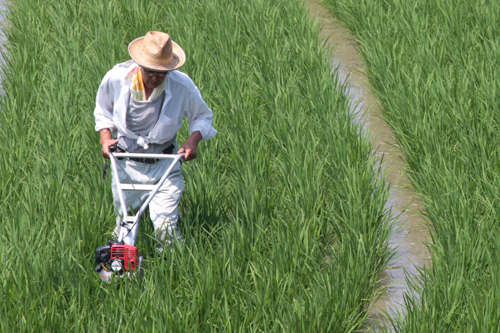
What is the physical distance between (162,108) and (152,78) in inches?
5.8

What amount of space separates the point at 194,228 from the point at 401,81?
2024mm

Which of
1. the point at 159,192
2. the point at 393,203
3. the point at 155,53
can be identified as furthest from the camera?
the point at 393,203

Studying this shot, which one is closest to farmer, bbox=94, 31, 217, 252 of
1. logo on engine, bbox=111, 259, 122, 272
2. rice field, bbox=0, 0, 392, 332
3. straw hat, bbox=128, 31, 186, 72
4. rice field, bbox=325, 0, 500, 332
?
straw hat, bbox=128, 31, 186, 72

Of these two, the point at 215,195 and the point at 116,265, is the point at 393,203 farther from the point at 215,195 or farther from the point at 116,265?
the point at 116,265

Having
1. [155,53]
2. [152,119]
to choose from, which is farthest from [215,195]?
[155,53]

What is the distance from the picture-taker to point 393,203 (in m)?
3.80

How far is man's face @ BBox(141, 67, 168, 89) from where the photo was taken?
2797 mm

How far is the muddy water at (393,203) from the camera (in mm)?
3048

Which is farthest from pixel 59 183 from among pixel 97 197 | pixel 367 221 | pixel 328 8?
pixel 328 8

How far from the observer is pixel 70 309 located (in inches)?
97.2

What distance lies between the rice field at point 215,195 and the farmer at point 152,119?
0.58ft

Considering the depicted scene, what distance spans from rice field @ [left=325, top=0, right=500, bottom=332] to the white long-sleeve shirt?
4.01ft

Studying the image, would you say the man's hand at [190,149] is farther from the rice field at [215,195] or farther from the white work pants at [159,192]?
the rice field at [215,195]

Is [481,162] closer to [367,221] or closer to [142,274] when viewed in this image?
[367,221]
